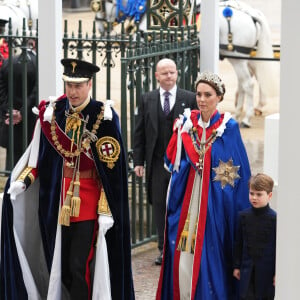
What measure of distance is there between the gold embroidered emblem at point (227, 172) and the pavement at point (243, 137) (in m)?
1.47

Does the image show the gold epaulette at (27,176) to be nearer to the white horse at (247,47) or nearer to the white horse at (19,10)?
the white horse at (19,10)

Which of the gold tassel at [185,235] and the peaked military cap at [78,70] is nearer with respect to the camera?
the peaked military cap at [78,70]

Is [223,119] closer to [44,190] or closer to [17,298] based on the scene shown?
[44,190]

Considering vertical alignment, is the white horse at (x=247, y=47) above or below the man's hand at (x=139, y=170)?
above

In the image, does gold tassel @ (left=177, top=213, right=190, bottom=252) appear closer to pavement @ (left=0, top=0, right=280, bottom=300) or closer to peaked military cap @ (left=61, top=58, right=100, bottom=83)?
pavement @ (left=0, top=0, right=280, bottom=300)

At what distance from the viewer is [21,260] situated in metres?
8.85

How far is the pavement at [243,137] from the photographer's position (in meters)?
10.3

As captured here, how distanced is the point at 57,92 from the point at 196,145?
227 cm

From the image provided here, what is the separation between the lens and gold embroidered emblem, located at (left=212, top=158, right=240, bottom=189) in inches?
344

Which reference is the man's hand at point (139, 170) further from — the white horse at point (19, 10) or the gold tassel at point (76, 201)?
the white horse at point (19, 10)

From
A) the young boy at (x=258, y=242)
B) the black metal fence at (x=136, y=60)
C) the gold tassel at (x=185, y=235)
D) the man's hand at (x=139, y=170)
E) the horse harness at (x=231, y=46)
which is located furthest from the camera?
the horse harness at (x=231, y=46)

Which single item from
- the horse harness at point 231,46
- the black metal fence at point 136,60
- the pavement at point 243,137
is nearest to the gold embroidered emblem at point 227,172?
the pavement at point 243,137

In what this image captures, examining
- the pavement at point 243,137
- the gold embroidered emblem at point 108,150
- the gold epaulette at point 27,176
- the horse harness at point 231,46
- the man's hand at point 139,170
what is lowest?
the pavement at point 243,137

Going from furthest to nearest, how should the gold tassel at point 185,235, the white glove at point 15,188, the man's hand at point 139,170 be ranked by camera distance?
the man's hand at point 139,170 < the gold tassel at point 185,235 < the white glove at point 15,188
